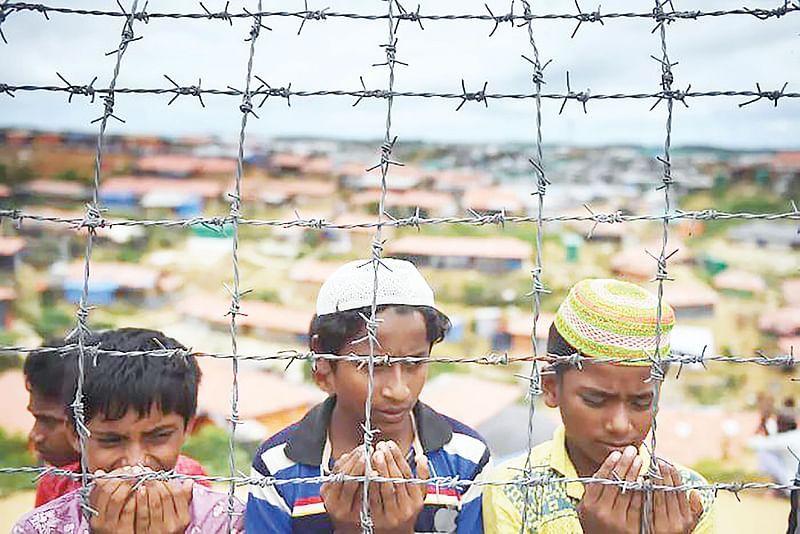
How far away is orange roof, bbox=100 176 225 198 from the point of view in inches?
385

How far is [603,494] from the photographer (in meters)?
1.01

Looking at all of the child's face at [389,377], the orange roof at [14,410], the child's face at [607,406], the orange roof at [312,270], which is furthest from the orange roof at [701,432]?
the child's face at [389,377]

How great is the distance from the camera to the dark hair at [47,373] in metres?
1.83

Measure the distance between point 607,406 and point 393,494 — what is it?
0.44 m

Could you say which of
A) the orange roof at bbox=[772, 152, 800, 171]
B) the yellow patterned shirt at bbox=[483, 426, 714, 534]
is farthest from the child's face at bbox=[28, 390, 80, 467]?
the orange roof at bbox=[772, 152, 800, 171]

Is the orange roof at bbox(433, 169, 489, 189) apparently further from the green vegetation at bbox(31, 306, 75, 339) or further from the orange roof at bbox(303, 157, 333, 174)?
the green vegetation at bbox(31, 306, 75, 339)

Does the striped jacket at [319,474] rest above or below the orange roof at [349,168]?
below

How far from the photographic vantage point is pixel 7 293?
8883 mm

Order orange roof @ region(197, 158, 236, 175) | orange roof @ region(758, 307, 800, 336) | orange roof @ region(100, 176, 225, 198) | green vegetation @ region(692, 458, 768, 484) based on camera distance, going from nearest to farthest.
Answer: green vegetation @ region(692, 458, 768, 484), orange roof @ region(758, 307, 800, 336), orange roof @ region(100, 176, 225, 198), orange roof @ region(197, 158, 236, 175)

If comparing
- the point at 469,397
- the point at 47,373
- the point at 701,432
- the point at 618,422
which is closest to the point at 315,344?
the point at 618,422

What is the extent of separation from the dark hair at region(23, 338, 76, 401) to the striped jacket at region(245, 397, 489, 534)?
2.31 ft

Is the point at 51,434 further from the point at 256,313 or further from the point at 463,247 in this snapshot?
the point at 463,247

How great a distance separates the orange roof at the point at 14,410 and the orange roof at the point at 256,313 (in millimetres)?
1933

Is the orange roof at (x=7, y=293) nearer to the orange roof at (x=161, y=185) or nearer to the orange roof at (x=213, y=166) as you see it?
the orange roof at (x=161, y=185)
